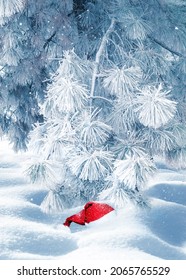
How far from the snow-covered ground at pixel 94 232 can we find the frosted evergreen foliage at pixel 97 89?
22 cm

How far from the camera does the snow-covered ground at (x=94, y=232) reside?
2.74 metres

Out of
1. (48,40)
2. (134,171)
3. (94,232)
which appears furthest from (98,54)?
(94,232)

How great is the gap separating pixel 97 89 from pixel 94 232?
1.03m

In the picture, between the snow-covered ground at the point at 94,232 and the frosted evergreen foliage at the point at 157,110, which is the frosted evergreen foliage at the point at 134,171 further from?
the snow-covered ground at the point at 94,232

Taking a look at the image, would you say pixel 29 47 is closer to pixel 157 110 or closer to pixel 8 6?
pixel 8 6

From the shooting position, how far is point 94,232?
3037 millimetres

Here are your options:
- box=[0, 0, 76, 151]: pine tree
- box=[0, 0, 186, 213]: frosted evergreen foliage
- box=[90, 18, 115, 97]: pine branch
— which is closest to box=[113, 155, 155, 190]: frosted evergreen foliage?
box=[0, 0, 186, 213]: frosted evergreen foliage

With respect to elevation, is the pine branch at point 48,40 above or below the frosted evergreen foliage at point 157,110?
above

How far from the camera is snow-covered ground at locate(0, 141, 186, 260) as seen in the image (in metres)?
2.74

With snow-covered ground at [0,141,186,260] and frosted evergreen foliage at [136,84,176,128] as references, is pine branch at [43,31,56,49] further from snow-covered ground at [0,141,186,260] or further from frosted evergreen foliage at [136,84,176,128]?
frosted evergreen foliage at [136,84,176,128]

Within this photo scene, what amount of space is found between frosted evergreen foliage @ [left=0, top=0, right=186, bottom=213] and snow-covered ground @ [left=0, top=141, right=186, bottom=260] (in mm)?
225

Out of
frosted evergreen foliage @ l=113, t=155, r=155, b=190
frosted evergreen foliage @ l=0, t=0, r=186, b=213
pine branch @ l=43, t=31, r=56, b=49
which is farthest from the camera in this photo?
pine branch @ l=43, t=31, r=56, b=49

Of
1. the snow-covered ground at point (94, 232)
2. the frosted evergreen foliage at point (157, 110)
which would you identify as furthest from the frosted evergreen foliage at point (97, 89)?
the snow-covered ground at point (94, 232)

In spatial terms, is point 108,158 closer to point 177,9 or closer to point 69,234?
point 69,234
